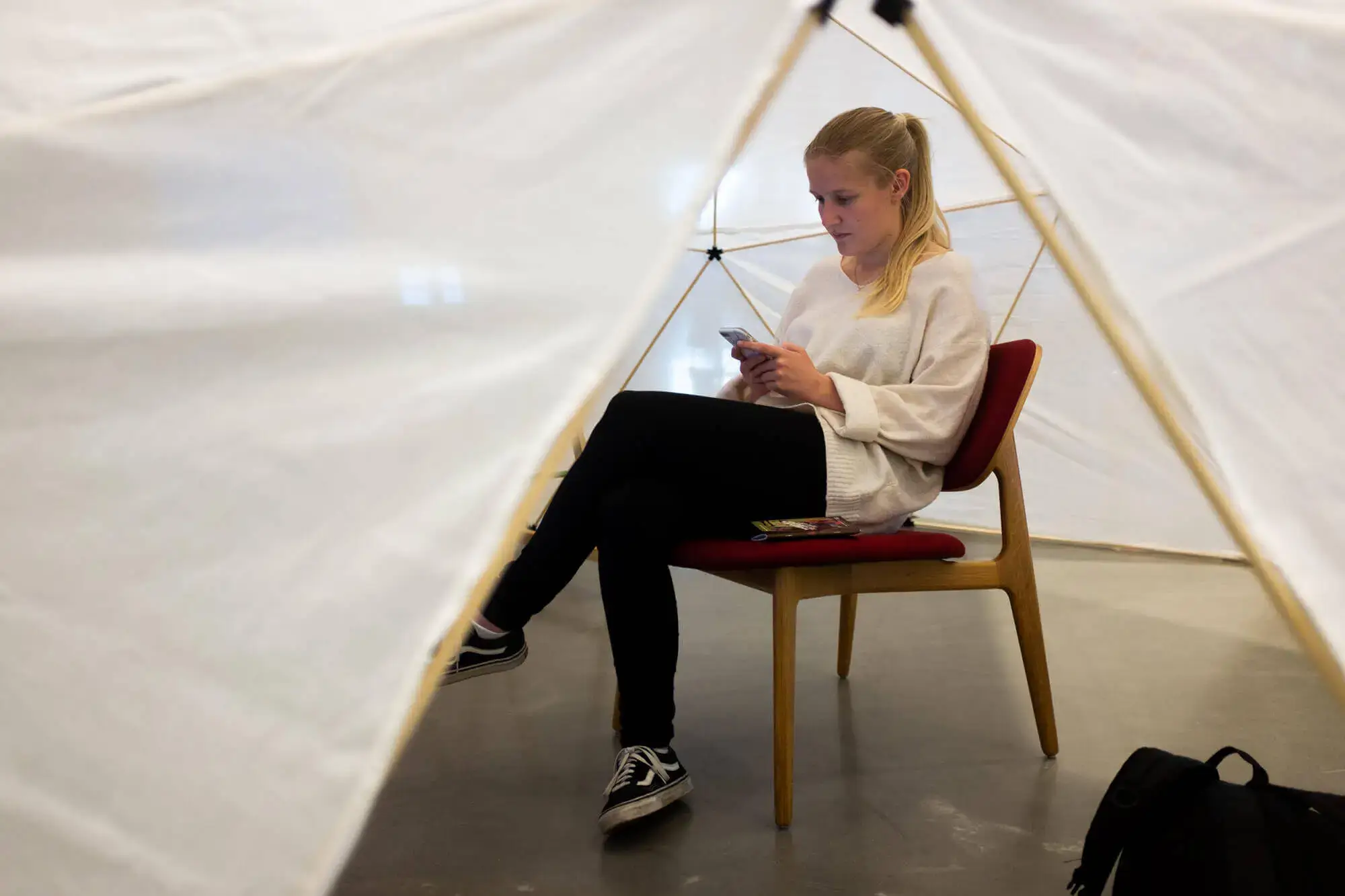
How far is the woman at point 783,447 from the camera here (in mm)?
1275

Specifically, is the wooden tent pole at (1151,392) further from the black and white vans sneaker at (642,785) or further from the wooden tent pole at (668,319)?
the wooden tent pole at (668,319)

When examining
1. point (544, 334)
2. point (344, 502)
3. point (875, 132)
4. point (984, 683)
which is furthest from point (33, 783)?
point (984, 683)

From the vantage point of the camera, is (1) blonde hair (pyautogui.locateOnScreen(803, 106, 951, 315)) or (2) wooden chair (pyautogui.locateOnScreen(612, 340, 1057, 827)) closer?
(2) wooden chair (pyautogui.locateOnScreen(612, 340, 1057, 827))

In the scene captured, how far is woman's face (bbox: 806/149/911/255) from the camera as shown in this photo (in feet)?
4.80

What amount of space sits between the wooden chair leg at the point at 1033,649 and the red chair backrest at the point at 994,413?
160mm

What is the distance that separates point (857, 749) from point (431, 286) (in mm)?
1013

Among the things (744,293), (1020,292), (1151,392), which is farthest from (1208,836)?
(744,293)

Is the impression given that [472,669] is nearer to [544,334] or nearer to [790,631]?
[790,631]

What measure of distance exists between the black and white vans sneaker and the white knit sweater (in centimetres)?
41

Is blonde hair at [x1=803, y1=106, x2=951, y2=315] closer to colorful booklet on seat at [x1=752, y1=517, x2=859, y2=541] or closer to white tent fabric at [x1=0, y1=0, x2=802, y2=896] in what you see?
colorful booklet on seat at [x1=752, y1=517, x2=859, y2=541]

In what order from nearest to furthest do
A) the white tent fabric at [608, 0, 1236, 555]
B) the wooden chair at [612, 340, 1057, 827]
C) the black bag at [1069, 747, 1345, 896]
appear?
1. the black bag at [1069, 747, 1345, 896]
2. the wooden chair at [612, 340, 1057, 827]
3. the white tent fabric at [608, 0, 1236, 555]

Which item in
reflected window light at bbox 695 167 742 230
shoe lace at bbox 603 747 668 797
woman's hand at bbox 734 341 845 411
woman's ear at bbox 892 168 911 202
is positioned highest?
woman's ear at bbox 892 168 911 202

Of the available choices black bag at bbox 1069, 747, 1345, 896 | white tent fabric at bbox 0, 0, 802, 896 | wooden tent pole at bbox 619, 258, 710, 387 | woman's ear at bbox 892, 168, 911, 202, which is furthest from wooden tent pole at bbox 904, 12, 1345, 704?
wooden tent pole at bbox 619, 258, 710, 387

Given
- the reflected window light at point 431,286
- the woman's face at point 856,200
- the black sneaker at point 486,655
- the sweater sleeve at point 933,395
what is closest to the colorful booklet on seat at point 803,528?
the sweater sleeve at point 933,395
